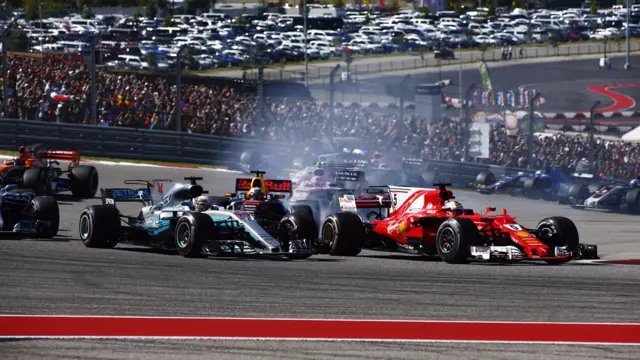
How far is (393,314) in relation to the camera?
38.0 feet

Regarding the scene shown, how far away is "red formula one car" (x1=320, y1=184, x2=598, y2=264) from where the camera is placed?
56.8ft

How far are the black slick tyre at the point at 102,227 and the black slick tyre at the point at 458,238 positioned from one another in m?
5.24

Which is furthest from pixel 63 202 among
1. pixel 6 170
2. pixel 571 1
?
pixel 571 1

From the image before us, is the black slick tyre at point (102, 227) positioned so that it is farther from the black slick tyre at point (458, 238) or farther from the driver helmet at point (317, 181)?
the driver helmet at point (317, 181)

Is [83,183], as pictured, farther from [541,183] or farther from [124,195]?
[541,183]

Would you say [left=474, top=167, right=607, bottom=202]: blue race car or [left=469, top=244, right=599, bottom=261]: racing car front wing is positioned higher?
[left=474, top=167, right=607, bottom=202]: blue race car

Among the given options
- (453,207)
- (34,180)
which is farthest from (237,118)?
(453,207)

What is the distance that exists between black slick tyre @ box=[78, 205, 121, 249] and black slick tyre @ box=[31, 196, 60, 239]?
1.19 metres

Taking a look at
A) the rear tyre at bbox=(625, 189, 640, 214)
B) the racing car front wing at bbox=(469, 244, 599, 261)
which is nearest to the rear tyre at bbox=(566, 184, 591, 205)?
the rear tyre at bbox=(625, 189, 640, 214)

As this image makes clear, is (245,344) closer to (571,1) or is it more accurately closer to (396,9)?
(396,9)

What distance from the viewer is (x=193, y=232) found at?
16.8 metres

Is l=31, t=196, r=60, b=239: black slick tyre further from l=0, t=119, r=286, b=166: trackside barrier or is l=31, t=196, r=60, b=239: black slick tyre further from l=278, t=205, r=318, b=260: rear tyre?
l=0, t=119, r=286, b=166: trackside barrier

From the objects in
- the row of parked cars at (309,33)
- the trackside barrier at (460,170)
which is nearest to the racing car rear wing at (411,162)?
the trackside barrier at (460,170)

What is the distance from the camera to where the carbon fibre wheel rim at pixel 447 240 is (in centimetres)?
1750
